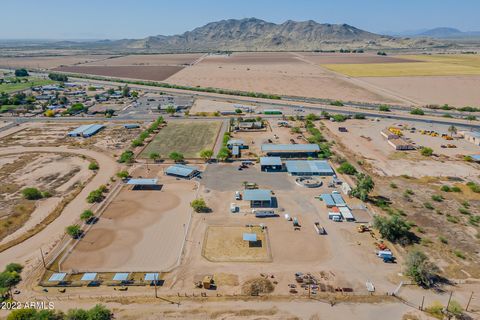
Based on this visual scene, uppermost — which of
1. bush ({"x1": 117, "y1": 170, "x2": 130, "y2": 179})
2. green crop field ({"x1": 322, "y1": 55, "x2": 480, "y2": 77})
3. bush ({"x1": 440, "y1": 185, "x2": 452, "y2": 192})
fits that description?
green crop field ({"x1": 322, "y1": 55, "x2": 480, "y2": 77})

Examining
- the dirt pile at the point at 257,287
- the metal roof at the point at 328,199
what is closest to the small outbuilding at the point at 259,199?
the metal roof at the point at 328,199

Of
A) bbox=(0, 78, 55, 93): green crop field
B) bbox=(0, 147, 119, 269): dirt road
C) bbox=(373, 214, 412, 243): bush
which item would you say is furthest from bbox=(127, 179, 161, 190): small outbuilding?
bbox=(0, 78, 55, 93): green crop field

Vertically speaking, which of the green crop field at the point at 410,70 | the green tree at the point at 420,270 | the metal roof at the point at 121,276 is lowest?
the metal roof at the point at 121,276

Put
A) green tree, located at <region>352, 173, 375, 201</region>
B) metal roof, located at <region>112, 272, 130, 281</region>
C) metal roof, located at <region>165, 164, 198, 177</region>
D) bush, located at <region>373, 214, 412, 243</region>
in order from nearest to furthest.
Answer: metal roof, located at <region>112, 272, 130, 281</region> < bush, located at <region>373, 214, 412, 243</region> < green tree, located at <region>352, 173, 375, 201</region> < metal roof, located at <region>165, 164, 198, 177</region>

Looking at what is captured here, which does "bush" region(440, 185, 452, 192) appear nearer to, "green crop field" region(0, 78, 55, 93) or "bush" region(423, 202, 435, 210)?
"bush" region(423, 202, 435, 210)

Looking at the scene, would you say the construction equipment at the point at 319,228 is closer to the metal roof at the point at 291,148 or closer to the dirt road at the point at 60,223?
the metal roof at the point at 291,148

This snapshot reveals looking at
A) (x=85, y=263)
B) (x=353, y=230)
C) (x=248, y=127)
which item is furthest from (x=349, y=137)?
(x=85, y=263)

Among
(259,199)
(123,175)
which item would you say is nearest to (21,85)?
(123,175)

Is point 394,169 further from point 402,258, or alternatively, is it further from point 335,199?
point 402,258
